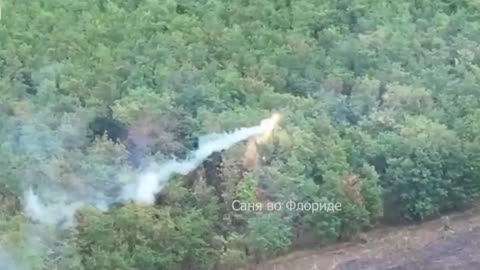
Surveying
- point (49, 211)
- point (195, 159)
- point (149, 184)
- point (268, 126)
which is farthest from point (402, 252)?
point (49, 211)

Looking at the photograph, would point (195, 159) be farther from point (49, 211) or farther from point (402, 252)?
point (402, 252)

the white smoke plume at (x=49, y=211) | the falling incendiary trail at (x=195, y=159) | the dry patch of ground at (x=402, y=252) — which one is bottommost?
the dry patch of ground at (x=402, y=252)

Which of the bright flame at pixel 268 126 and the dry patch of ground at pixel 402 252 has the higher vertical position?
the bright flame at pixel 268 126

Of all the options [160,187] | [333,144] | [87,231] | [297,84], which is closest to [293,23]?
[297,84]

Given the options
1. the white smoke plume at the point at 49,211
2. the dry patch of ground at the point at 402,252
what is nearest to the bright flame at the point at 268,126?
the dry patch of ground at the point at 402,252

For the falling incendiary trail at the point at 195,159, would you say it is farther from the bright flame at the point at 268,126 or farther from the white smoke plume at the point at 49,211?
the white smoke plume at the point at 49,211

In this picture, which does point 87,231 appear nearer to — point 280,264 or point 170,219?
point 170,219
